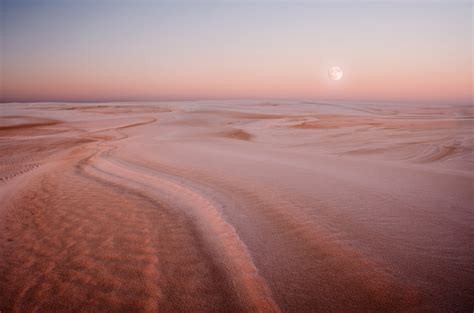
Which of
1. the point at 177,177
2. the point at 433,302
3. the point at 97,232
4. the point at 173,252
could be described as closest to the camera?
the point at 433,302

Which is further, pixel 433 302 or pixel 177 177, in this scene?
pixel 177 177

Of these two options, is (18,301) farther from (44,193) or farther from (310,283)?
(44,193)

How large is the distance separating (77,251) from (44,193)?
2.66 metres

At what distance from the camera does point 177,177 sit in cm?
573

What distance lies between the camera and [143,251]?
9.85 ft

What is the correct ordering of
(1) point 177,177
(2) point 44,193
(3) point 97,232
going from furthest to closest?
1. (1) point 177,177
2. (2) point 44,193
3. (3) point 97,232

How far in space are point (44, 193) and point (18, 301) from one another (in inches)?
127

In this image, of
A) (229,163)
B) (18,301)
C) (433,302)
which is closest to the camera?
(433,302)

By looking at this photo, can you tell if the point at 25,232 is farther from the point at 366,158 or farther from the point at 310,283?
the point at 366,158

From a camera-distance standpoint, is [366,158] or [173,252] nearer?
[173,252]

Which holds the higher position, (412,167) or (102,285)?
(412,167)

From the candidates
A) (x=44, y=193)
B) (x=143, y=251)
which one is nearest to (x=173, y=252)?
(x=143, y=251)

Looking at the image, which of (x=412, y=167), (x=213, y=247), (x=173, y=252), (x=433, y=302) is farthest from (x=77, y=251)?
(x=412, y=167)

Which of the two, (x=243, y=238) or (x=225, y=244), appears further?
Result: (x=243, y=238)
